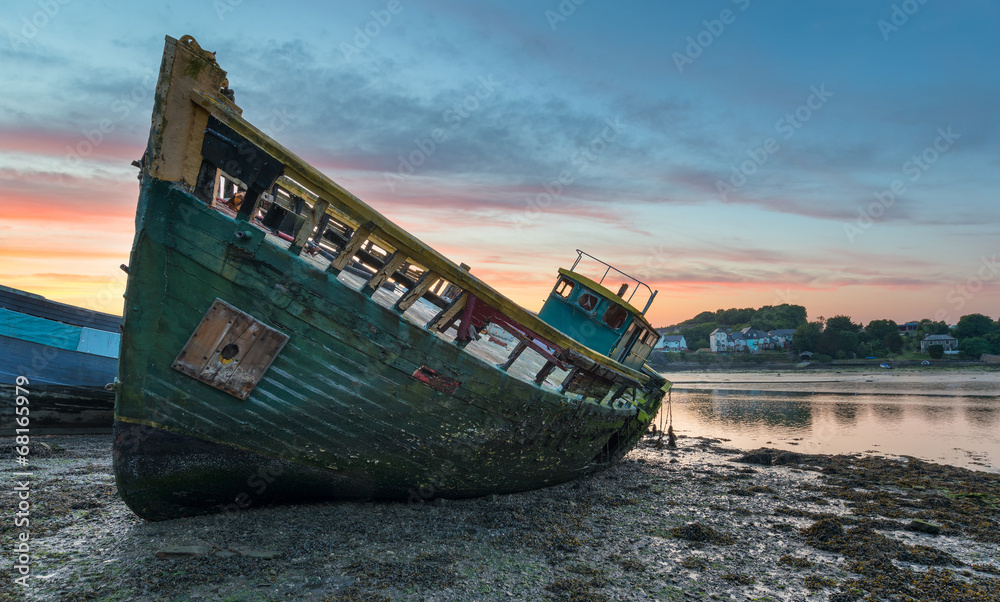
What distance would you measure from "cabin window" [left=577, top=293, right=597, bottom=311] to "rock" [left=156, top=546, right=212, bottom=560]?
10.1 meters

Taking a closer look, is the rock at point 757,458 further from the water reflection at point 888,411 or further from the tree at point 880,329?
the tree at point 880,329

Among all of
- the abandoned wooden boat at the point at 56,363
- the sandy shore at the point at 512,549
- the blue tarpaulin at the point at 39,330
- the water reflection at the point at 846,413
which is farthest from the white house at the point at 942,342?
the blue tarpaulin at the point at 39,330

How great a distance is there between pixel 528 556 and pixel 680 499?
428 centimetres

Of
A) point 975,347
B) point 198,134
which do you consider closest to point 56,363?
point 198,134

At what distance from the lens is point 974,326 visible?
250ft

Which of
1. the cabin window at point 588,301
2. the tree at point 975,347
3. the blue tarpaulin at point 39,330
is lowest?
the blue tarpaulin at point 39,330

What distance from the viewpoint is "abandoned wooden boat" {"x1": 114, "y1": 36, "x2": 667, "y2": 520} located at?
4.82 meters

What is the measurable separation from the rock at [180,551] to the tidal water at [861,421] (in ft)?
47.7

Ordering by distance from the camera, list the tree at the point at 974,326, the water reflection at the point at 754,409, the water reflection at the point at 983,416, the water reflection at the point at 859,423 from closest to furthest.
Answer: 1. the water reflection at the point at 859,423
2. the water reflection at the point at 983,416
3. the water reflection at the point at 754,409
4. the tree at the point at 974,326

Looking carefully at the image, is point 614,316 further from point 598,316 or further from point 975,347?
point 975,347

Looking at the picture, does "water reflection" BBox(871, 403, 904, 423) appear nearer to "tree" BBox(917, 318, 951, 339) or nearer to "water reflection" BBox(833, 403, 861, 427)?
"water reflection" BBox(833, 403, 861, 427)

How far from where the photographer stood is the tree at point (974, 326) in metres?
75.4

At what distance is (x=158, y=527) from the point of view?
5.52 m

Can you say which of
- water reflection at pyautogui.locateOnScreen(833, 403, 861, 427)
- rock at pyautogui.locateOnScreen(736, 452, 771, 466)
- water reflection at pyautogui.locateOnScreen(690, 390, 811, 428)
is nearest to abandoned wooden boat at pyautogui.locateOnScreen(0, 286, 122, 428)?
rock at pyautogui.locateOnScreen(736, 452, 771, 466)
